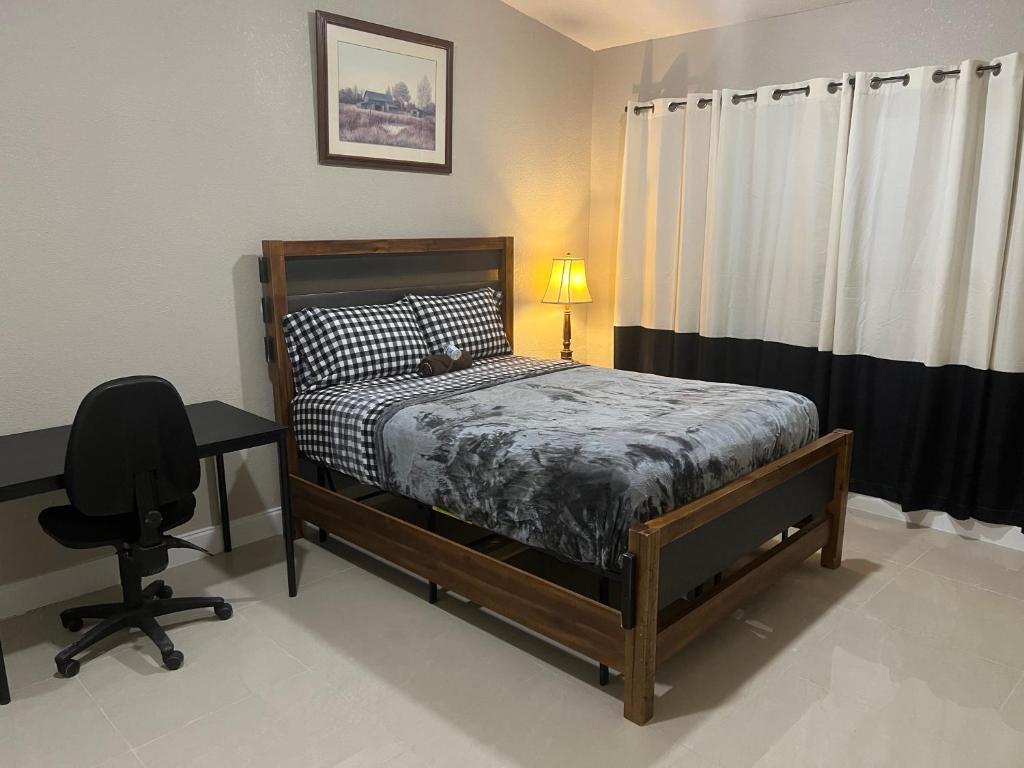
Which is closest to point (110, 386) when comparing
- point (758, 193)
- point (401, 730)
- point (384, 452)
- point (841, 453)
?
point (384, 452)

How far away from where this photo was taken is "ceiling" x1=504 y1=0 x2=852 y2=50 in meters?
3.73

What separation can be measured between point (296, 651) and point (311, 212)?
Answer: 6.29 feet

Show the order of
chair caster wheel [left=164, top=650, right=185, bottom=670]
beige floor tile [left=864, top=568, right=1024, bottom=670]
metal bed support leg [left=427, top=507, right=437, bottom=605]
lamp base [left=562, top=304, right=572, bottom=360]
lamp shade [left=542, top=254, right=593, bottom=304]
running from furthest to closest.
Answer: lamp base [left=562, top=304, right=572, bottom=360], lamp shade [left=542, top=254, right=593, bottom=304], metal bed support leg [left=427, top=507, right=437, bottom=605], beige floor tile [left=864, top=568, right=1024, bottom=670], chair caster wheel [left=164, top=650, right=185, bottom=670]

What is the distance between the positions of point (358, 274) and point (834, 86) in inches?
95.0

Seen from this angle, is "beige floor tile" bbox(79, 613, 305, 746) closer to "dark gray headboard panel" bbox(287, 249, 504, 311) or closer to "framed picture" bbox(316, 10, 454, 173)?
"dark gray headboard panel" bbox(287, 249, 504, 311)

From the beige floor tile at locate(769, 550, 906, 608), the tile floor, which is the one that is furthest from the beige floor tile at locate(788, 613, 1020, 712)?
the beige floor tile at locate(769, 550, 906, 608)

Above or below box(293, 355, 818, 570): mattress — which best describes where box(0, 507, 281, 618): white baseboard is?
below

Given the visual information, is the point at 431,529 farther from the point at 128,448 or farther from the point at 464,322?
the point at 464,322

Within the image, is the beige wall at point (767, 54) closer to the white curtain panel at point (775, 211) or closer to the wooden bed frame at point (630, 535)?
the white curtain panel at point (775, 211)

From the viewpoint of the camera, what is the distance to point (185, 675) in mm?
2385

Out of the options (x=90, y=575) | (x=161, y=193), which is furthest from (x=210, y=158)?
(x=90, y=575)

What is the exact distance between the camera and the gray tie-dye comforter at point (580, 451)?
7.15ft

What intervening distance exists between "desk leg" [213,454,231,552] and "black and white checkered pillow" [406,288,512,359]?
3.54 ft

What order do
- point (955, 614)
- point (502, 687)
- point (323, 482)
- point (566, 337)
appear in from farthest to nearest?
1. point (566, 337)
2. point (323, 482)
3. point (955, 614)
4. point (502, 687)
